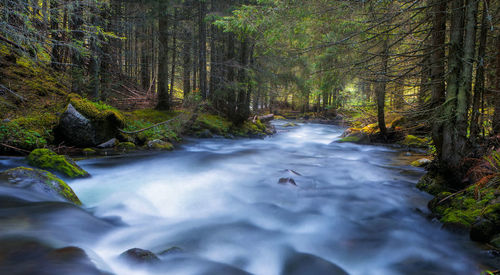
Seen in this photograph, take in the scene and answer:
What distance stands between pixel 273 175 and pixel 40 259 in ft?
18.6

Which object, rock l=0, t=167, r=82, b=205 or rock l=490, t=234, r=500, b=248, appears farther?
rock l=0, t=167, r=82, b=205

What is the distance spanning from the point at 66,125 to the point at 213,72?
316 inches

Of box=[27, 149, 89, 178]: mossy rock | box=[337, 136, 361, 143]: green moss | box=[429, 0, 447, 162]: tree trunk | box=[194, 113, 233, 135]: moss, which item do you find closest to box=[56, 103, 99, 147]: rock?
box=[27, 149, 89, 178]: mossy rock

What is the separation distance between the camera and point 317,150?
39.5ft

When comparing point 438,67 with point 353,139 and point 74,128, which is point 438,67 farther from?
point 74,128

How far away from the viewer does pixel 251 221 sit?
482 centimetres

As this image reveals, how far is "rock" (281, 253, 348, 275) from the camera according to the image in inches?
128

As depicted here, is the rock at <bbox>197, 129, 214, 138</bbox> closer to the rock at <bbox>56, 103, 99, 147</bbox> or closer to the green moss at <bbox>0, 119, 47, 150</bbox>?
the rock at <bbox>56, 103, 99, 147</bbox>

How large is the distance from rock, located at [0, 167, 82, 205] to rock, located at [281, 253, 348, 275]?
11.7ft

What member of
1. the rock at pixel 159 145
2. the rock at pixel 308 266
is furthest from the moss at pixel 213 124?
the rock at pixel 308 266

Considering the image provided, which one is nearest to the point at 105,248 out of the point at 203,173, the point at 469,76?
the point at 203,173

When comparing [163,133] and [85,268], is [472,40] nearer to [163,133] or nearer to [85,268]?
[85,268]

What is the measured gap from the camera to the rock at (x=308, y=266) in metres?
3.26

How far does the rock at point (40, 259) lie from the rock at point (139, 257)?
45 cm
